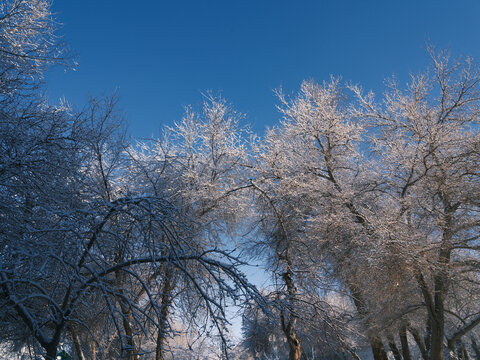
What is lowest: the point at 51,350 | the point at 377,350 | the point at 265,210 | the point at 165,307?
the point at 377,350

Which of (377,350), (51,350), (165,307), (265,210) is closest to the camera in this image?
(51,350)

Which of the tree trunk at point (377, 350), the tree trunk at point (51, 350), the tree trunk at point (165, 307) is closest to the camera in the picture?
the tree trunk at point (165, 307)

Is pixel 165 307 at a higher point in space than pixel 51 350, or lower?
higher

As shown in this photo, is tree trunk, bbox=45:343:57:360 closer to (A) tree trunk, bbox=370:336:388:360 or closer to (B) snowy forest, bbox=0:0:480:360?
(B) snowy forest, bbox=0:0:480:360

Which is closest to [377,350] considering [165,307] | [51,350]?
[165,307]

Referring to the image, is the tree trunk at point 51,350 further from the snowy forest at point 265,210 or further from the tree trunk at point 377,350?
the tree trunk at point 377,350

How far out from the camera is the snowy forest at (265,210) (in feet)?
14.9

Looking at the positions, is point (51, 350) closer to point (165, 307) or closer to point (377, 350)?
point (165, 307)

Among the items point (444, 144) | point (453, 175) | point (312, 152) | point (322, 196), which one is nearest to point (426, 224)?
point (453, 175)

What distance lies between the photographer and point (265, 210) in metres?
9.83

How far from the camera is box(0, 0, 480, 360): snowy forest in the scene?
454 cm

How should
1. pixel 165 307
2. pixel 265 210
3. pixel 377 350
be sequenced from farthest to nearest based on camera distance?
1. pixel 377 350
2. pixel 265 210
3. pixel 165 307

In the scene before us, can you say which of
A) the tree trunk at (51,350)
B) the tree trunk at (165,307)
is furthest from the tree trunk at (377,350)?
the tree trunk at (51,350)

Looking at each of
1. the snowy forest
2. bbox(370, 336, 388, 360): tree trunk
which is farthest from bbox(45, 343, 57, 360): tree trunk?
bbox(370, 336, 388, 360): tree trunk
